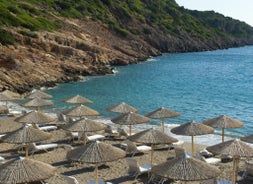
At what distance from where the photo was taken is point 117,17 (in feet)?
325

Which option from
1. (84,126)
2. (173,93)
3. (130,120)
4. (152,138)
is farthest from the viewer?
(173,93)

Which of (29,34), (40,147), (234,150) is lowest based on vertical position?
(40,147)

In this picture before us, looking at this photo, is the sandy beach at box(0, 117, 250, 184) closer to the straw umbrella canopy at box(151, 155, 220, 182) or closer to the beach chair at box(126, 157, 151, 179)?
the beach chair at box(126, 157, 151, 179)

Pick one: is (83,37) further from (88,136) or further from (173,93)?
(88,136)

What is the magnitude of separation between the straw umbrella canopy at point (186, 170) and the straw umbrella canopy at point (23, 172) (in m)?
3.07

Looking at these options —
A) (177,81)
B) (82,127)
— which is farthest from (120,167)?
(177,81)

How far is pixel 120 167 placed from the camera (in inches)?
622

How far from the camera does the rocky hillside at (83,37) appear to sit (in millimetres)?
47000

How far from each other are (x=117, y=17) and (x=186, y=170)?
300ft

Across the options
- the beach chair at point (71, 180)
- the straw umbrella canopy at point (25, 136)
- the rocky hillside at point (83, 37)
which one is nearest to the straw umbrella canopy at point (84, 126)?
the straw umbrella canopy at point (25, 136)

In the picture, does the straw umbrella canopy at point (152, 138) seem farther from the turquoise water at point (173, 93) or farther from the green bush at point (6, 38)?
the green bush at point (6, 38)

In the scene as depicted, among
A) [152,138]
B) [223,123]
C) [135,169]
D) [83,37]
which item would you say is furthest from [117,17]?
[135,169]

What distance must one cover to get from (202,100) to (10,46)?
2542 centimetres

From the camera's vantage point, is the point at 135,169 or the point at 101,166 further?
the point at 101,166
